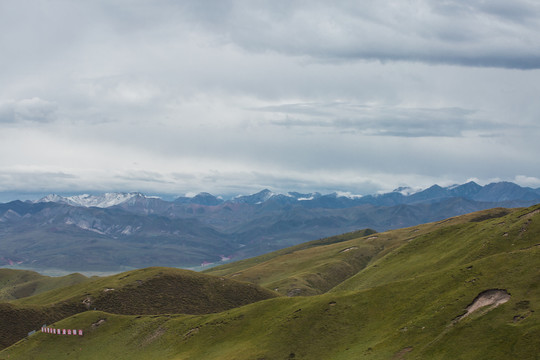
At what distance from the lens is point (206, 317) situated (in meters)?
114

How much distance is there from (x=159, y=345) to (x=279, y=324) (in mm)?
30535

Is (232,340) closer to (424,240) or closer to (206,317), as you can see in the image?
(206,317)

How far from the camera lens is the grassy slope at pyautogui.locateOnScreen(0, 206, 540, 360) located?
214 feet

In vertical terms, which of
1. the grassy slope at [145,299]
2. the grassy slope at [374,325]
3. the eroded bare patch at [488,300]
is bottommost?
the grassy slope at [145,299]

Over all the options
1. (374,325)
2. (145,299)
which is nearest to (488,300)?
(374,325)

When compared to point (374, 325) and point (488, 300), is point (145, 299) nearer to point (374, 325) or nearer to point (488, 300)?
point (374, 325)

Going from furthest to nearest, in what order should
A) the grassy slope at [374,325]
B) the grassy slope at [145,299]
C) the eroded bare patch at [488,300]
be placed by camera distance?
the grassy slope at [145,299] < the eroded bare patch at [488,300] < the grassy slope at [374,325]

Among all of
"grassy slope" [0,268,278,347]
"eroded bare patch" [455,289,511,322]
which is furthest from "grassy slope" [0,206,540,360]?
"grassy slope" [0,268,278,347]

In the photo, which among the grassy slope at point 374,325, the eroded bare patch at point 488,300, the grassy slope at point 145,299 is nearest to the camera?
the grassy slope at point 374,325

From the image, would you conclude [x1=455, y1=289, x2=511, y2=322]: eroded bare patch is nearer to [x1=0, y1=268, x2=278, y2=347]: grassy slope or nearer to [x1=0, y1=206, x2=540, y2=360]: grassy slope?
[x1=0, y1=206, x2=540, y2=360]: grassy slope

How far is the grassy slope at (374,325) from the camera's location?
214 ft

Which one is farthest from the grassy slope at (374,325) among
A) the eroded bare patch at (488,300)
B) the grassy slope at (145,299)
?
the grassy slope at (145,299)

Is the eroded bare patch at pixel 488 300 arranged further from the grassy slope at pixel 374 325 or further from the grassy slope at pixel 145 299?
the grassy slope at pixel 145 299

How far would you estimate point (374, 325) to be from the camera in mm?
83250
